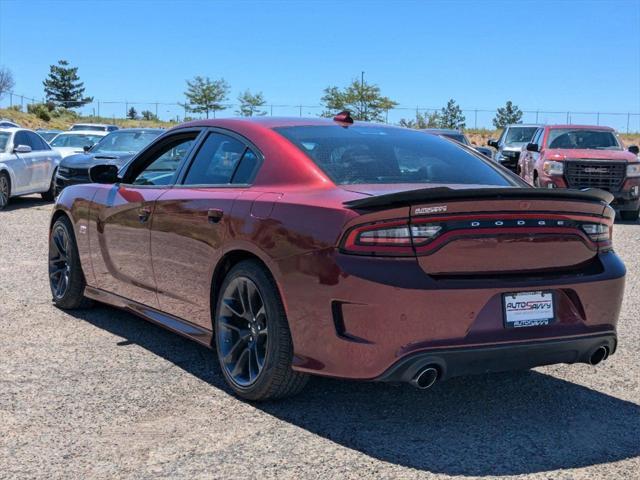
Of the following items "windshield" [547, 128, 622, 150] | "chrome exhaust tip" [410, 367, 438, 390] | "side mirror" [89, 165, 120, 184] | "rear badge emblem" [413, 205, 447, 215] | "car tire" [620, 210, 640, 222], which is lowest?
"car tire" [620, 210, 640, 222]

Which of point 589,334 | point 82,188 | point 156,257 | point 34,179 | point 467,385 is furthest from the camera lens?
point 34,179

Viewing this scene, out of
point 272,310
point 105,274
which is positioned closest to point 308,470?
point 272,310

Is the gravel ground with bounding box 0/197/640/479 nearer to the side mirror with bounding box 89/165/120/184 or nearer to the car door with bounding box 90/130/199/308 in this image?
the car door with bounding box 90/130/199/308

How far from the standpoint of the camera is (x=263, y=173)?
4523 mm

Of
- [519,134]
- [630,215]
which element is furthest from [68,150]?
[630,215]

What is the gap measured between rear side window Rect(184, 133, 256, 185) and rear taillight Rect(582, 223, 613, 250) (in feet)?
6.15

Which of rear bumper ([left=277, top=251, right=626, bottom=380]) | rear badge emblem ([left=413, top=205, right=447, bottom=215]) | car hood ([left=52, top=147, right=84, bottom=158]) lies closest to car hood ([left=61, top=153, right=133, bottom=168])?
car hood ([left=52, top=147, right=84, bottom=158])

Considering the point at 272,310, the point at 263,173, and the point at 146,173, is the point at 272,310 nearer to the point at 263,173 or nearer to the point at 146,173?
the point at 263,173

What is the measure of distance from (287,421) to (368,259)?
1049 mm

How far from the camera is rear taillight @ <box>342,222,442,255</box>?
3.74m

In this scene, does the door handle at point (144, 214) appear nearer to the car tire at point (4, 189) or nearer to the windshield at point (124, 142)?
the windshield at point (124, 142)

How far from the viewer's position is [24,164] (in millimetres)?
16328

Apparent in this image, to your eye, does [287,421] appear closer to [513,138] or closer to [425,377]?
[425,377]

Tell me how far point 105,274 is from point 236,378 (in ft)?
6.59
